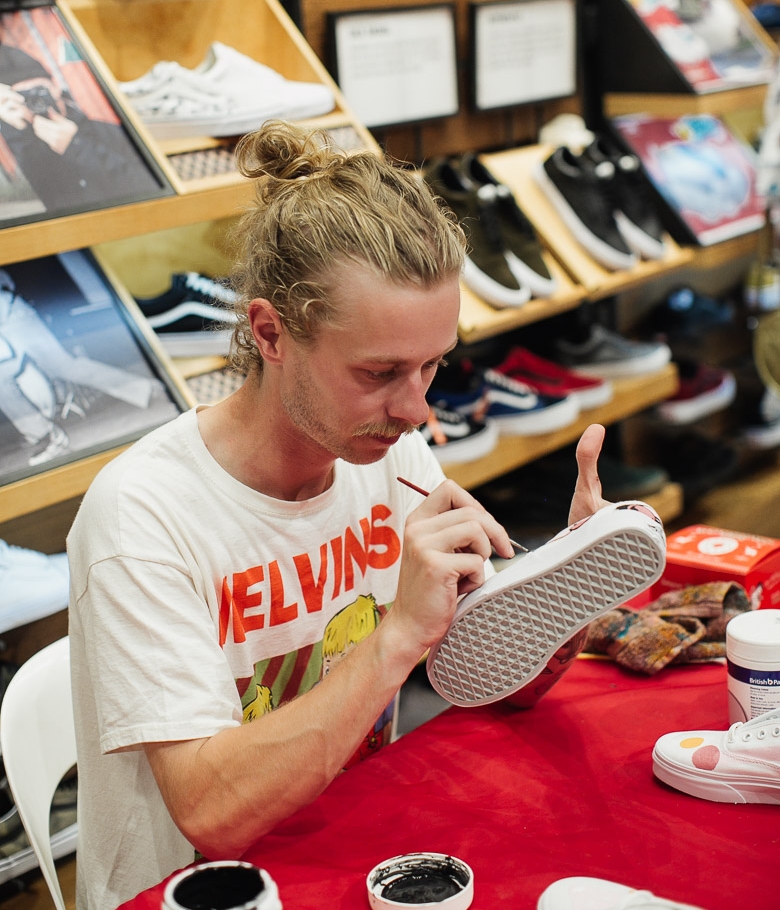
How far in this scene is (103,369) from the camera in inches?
81.0

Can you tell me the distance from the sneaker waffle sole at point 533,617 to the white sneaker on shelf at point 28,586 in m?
1.14

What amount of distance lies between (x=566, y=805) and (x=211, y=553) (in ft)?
1.57

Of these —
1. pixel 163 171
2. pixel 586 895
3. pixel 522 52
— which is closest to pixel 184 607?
pixel 586 895

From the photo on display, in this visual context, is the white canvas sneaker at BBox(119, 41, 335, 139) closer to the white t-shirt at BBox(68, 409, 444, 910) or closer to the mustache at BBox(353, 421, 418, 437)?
the white t-shirt at BBox(68, 409, 444, 910)

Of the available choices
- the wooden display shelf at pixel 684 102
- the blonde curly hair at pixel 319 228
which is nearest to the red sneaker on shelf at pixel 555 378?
the wooden display shelf at pixel 684 102

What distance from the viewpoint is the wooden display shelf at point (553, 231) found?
291cm

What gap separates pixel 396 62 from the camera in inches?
114

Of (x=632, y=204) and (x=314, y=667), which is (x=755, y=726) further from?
(x=632, y=204)

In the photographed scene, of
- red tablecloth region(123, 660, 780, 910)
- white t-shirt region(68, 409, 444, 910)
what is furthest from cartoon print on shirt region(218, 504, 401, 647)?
red tablecloth region(123, 660, 780, 910)

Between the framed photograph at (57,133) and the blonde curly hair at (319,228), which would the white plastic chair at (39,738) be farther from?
the framed photograph at (57,133)

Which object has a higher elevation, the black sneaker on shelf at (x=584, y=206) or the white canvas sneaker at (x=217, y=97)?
the white canvas sneaker at (x=217, y=97)

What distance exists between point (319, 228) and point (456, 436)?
156 centimetres

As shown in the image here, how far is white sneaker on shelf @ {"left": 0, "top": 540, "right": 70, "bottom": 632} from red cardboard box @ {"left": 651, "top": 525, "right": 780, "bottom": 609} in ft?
3.75

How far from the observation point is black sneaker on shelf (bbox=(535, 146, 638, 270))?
294 cm
